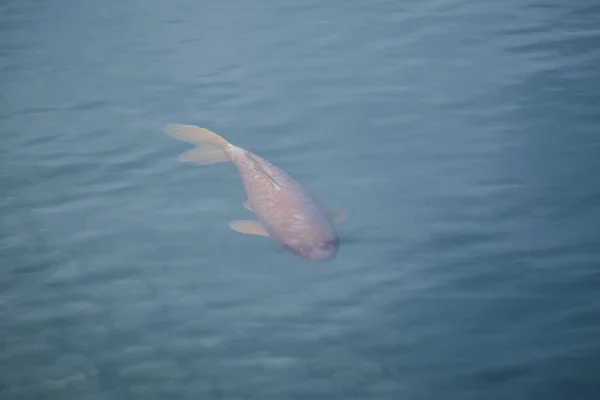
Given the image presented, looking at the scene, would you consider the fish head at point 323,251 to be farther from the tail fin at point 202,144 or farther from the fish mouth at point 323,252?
→ the tail fin at point 202,144

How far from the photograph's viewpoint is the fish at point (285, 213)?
574 centimetres

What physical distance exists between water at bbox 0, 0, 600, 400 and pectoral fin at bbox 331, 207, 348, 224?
0.57 ft

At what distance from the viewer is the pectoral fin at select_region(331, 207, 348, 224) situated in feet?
20.0

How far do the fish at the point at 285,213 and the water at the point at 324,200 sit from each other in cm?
23

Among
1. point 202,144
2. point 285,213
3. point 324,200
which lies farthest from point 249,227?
point 202,144

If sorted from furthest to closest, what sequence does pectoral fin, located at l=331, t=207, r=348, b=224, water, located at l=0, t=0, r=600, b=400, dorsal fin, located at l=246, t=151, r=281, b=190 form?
dorsal fin, located at l=246, t=151, r=281, b=190
pectoral fin, located at l=331, t=207, r=348, b=224
water, located at l=0, t=0, r=600, b=400

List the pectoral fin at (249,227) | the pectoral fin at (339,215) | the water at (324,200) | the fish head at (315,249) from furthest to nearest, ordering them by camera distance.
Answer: the pectoral fin at (339,215), the pectoral fin at (249,227), the fish head at (315,249), the water at (324,200)

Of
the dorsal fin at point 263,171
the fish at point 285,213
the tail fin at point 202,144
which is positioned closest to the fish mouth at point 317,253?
the fish at point 285,213

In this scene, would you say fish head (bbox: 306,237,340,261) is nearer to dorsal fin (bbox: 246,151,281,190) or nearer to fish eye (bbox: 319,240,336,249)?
fish eye (bbox: 319,240,336,249)

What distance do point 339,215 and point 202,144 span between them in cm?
201

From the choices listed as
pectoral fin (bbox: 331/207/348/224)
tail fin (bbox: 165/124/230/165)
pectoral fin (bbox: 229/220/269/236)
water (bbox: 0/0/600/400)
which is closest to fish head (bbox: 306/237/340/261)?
water (bbox: 0/0/600/400)

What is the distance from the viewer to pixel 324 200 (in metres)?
6.64

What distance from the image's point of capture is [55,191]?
724 cm

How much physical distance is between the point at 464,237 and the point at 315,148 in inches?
82.1
